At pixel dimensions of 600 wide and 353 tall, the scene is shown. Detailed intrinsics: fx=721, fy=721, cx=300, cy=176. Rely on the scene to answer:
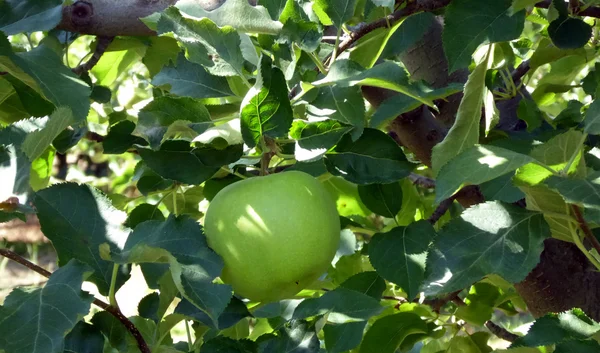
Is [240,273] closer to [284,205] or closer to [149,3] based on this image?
[284,205]

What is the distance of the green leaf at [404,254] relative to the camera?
0.84 metres

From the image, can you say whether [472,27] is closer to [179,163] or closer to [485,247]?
[485,247]

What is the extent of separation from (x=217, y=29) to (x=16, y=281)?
4.21m

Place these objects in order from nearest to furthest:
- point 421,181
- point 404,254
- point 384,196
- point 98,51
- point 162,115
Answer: point 162,115
point 404,254
point 384,196
point 98,51
point 421,181

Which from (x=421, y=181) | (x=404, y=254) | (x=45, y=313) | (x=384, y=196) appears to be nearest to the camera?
(x=45, y=313)

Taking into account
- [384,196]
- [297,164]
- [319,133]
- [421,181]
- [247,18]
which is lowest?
[421,181]

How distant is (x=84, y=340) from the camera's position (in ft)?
2.38

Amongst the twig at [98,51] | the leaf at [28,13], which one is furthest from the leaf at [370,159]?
the twig at [98,51]

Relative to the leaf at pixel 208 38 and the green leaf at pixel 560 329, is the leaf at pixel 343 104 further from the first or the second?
the green leaf at pixel 560 329

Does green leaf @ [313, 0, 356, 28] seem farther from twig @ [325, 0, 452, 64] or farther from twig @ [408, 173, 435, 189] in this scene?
twig @ [408, 173, 435, 189]

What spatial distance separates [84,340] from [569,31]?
0.66 metres

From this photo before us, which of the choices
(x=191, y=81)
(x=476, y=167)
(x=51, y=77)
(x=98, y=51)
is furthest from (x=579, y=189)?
(x=98, y=51)

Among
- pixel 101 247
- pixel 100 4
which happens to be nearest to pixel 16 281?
pixel 100 4

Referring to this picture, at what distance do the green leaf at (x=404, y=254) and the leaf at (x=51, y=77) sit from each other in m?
0.38
